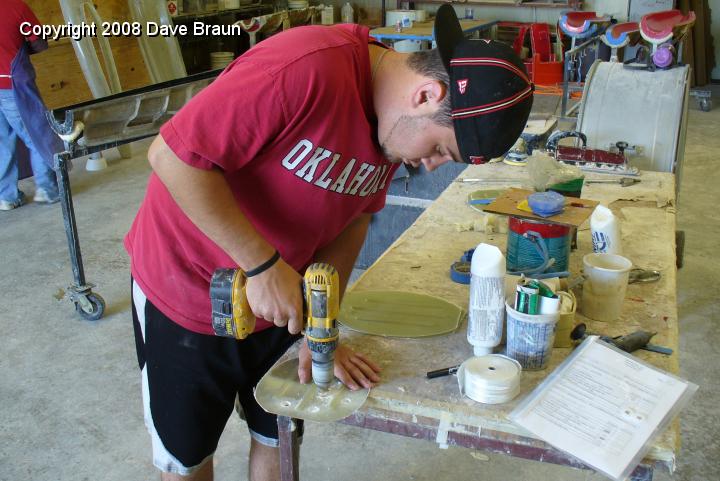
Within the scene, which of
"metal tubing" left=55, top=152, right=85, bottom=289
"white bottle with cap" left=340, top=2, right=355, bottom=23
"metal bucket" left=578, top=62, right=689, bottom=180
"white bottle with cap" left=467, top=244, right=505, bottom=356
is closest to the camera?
"white bottle with cap" left=467, top=244, right=505, bottom=356

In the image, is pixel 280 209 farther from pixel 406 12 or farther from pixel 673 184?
pixel 406 12

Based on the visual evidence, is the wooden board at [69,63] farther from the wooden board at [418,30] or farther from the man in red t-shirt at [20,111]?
the wooden board at [418,30]

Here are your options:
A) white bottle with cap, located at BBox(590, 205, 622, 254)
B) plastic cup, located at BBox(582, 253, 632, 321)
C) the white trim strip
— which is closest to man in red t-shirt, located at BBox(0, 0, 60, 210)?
the white trim strip

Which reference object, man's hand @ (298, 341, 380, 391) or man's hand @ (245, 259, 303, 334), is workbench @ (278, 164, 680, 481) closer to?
man's hand @ (298, 341, 380, 391)

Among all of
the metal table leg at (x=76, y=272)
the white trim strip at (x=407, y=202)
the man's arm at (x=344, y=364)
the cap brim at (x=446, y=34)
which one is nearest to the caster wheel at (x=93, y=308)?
the metal table leg at (x=76, y=272)

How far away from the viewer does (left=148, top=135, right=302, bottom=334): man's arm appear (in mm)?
1200

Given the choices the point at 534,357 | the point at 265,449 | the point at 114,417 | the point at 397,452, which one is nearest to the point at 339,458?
the point at 397,452

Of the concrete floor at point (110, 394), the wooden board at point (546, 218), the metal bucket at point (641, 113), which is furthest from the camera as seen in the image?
the metal bucket at point (641, 113)

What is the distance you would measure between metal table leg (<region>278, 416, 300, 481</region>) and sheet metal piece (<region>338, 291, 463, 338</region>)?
0.97 feet

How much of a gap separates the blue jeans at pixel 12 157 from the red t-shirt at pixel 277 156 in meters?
3.17

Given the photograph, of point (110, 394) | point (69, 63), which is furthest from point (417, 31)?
point (110, 394)

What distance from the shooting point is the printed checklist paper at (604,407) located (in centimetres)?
119

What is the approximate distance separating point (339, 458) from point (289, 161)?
4.43ft

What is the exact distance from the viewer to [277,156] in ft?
4.20
